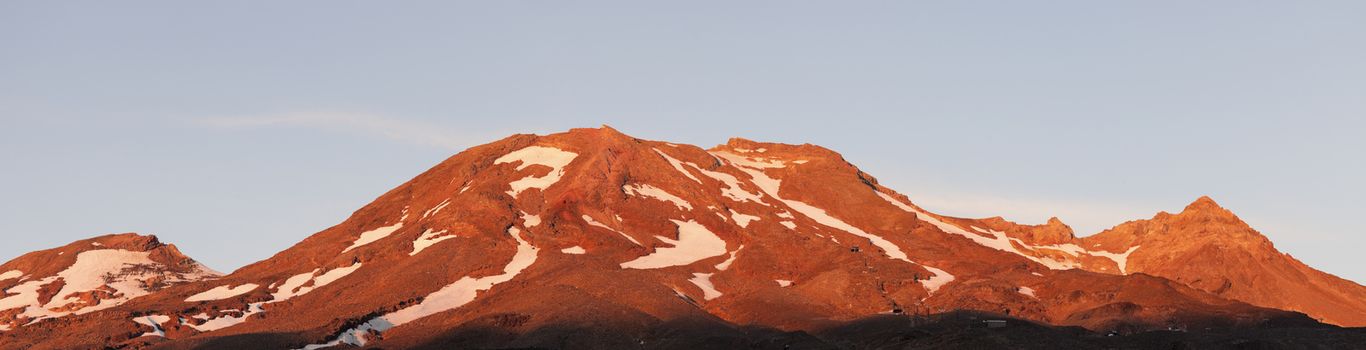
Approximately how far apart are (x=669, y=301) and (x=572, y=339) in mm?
21954

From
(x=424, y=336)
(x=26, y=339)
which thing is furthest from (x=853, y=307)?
(x=26, y=339)

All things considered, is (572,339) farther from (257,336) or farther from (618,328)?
(257,336)

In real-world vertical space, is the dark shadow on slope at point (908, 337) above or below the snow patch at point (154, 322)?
below

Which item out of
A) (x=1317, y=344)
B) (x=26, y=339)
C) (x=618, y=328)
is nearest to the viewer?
(x=1317, y=344)

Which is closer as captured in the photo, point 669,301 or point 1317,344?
point 1317,344

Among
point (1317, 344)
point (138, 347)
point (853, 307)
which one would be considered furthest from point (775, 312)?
point (138, 347)

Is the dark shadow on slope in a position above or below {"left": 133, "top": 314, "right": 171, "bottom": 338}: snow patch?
below

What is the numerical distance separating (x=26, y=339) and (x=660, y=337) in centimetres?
8601

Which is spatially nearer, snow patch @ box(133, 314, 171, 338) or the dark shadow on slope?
the dark shadow on slope

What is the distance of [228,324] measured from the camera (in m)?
197

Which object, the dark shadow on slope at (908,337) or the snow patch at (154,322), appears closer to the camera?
the dark shadow on slope at (908,337)

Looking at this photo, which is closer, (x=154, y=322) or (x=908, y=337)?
(x=908, y=337)

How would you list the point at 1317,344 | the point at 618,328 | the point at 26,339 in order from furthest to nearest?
the point at 26,339, the point at 618,328, the point at 1317,344

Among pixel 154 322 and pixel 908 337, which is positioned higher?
pixel 154 322
